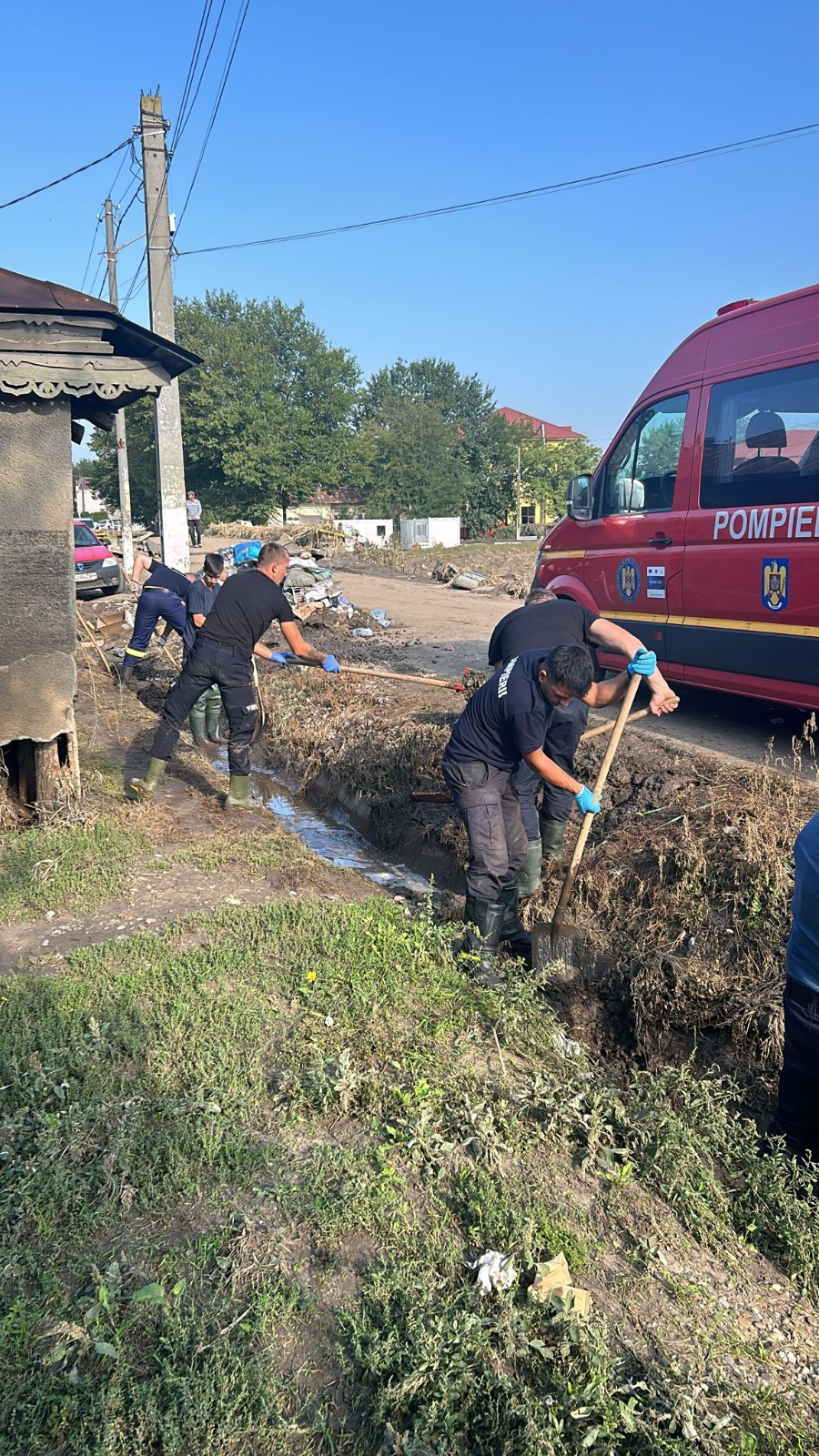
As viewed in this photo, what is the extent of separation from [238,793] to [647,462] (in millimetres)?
3967

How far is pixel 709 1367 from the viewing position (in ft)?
7.59

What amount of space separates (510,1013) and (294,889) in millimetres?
1678

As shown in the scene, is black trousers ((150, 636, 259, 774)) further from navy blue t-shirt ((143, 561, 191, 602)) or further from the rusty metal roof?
navy blue t-shirt ((143, 561, 191, 602))

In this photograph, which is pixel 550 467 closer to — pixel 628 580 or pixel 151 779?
pixel 628 580

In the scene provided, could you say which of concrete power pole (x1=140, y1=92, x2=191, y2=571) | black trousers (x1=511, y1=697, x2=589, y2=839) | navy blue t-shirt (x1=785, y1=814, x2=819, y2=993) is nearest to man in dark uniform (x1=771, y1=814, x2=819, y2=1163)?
navy blue t-shirt (x1=785, y1=814, x2=819, y2=993)

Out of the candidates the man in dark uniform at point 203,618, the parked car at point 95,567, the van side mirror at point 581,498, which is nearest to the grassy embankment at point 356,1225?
the van side mirror at point 581,498

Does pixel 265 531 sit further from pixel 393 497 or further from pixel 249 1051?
pixel 249 1051

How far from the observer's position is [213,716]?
8781 millimetres

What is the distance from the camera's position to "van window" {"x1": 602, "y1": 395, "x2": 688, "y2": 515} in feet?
21.8

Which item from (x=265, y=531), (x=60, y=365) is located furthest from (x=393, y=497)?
(x=60, y=365)

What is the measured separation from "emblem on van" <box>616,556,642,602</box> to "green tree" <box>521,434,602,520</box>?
54.5 metres

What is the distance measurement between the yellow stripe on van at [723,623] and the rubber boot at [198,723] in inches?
151

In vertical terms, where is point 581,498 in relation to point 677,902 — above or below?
above

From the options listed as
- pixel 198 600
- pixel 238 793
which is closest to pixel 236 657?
pixel 238 793
